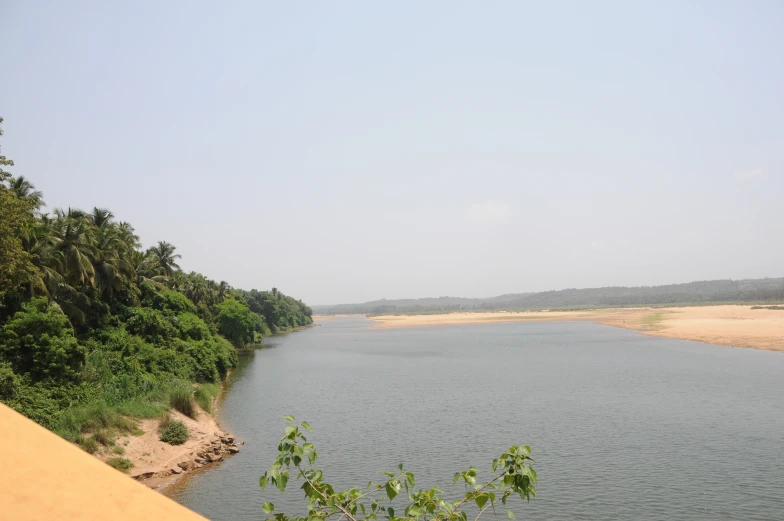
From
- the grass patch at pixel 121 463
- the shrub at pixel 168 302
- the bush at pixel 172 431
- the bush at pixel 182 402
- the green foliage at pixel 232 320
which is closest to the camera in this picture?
the grass patch at pixel 121 463

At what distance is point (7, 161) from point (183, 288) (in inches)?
2031

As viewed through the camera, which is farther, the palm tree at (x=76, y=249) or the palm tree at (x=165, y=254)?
the palm tree at (x=165, y=254)

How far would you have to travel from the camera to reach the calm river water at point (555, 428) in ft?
82.3

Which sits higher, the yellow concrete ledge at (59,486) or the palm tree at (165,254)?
the palm tree at (165,254)

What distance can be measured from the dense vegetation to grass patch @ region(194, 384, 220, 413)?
0.47 ft

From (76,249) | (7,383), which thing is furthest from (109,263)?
(7,383)

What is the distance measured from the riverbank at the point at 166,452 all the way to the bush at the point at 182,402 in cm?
201

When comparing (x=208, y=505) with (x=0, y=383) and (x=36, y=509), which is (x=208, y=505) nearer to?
(x=0, y=383)

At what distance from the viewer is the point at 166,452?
31.9 meters

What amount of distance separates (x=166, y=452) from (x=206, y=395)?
47.7 feet

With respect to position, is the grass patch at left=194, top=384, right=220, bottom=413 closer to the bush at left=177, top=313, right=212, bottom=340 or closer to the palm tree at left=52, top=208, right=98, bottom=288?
the bush at left=177, top=313, right=212, bottom=340

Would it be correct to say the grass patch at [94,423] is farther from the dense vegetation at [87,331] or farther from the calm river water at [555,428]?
the calm river water at [555,428]

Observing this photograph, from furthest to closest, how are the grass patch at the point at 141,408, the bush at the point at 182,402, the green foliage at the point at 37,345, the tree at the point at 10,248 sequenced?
1. the bush at the point at 182,402
2. the grass patch at the point at 141,408
3. the green foliage at the point at 37,345
4. the tree at the point at 10,248

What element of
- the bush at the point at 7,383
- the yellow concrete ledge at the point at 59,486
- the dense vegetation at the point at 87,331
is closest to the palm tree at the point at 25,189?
the dense vegetation at the point at 87,331
